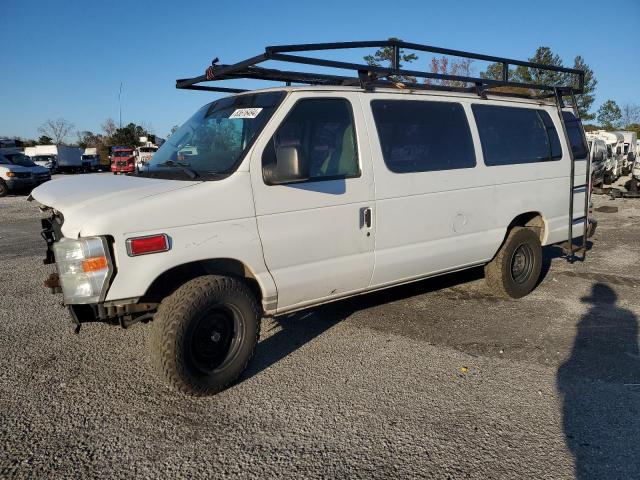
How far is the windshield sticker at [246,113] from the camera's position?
3799 millimetres

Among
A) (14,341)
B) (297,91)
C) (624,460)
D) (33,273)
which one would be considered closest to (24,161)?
(33,273)

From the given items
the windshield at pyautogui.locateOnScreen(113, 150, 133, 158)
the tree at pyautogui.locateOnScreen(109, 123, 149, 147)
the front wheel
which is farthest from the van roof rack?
the tree at pyautogui.locateOnScreen(109, 123, 149, 147)

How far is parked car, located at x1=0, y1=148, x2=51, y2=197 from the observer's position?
1956cm

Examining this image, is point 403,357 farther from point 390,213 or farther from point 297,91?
point 297,91

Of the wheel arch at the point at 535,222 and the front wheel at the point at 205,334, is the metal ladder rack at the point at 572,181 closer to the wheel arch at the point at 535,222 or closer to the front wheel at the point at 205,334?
the wheel arch at the point at 535,222

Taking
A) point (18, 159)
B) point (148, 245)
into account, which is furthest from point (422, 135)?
point (18, 159)

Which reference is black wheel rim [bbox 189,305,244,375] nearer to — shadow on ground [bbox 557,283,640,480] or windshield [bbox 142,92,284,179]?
windshield [bbox 142,92,284,179]

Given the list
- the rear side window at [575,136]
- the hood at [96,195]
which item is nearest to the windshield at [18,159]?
the hood at [96,195]

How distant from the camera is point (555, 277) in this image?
6.74 m

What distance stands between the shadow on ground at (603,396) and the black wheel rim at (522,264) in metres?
0.79

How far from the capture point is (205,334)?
139 inches

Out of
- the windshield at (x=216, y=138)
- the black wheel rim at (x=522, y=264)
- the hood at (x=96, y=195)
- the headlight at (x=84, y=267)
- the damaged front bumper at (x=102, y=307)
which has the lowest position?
the black wheel rim at (x=522, y=264)

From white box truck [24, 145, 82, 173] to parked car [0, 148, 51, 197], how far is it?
23224 mm

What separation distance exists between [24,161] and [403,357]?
2144cm
